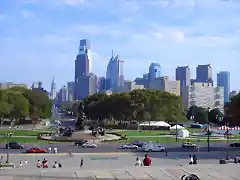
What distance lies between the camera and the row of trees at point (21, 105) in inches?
4114

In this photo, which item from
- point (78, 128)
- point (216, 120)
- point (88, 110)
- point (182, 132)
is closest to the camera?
point (78, 128)

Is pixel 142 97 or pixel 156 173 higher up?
pixel 142 97

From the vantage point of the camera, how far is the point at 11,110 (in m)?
107

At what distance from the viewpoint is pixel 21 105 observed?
11031 cm

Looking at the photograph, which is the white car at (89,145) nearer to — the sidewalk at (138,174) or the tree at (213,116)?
the sidewalk at (138,174)

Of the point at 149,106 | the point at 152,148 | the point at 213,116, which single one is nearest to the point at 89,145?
the point at 152,148

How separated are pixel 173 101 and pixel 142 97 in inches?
326

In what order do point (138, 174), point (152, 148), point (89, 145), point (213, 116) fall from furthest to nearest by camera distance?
point (213, 116), point (89, 145), point (152, 148), point (138, 174)

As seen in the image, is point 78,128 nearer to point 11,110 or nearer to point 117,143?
point 117,143

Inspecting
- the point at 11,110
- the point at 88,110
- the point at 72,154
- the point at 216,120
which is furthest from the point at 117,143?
the point at 216,120

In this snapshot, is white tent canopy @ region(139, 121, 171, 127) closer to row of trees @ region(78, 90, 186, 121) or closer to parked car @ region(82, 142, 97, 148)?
row of trees @ region(78, 90, 186, 121)

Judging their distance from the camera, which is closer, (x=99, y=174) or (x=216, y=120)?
(x=99, y=174)

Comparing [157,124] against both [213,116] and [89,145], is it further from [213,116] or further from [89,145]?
[213,116]

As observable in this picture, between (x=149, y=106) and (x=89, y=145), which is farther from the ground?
(x=149, y=106)
